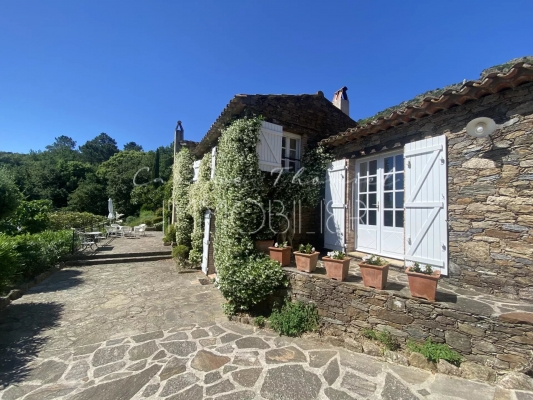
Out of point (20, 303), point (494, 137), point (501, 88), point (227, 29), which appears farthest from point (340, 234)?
point (20, 303)

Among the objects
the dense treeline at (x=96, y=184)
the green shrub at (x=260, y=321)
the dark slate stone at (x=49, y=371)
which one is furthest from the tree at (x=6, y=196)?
the dense treeline at (x=96, y=184)

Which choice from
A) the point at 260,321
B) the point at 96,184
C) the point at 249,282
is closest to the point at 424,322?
the point at 260,321

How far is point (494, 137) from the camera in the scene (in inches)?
148

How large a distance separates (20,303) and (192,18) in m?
8.39

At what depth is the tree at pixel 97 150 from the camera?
165 feet

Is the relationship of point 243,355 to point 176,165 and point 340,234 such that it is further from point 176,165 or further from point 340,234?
point 176,165

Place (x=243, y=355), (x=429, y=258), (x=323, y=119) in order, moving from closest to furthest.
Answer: (x=243, y=355) < (x=429, y=258) < (x=323, y=119)

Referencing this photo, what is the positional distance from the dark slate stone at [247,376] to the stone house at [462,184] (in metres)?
3.51

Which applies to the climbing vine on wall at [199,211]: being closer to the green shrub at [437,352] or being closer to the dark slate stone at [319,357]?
the dark slate stone at [319,357]

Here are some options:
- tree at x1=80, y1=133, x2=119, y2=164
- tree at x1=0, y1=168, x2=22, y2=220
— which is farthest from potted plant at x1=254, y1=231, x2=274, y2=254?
tree at x1=80, y1=133, x2=119, y2=164

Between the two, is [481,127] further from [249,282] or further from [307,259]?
[249,282]

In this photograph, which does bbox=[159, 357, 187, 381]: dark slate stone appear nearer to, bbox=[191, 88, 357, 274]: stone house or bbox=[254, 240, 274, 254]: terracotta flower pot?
bbox=[254, 240, 274, 254]: terracotta flower pot

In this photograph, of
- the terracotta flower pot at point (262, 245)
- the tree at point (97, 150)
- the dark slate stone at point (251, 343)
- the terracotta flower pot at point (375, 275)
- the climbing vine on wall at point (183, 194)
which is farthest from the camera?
the tree at point (97, 150)

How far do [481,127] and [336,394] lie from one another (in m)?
4.26
